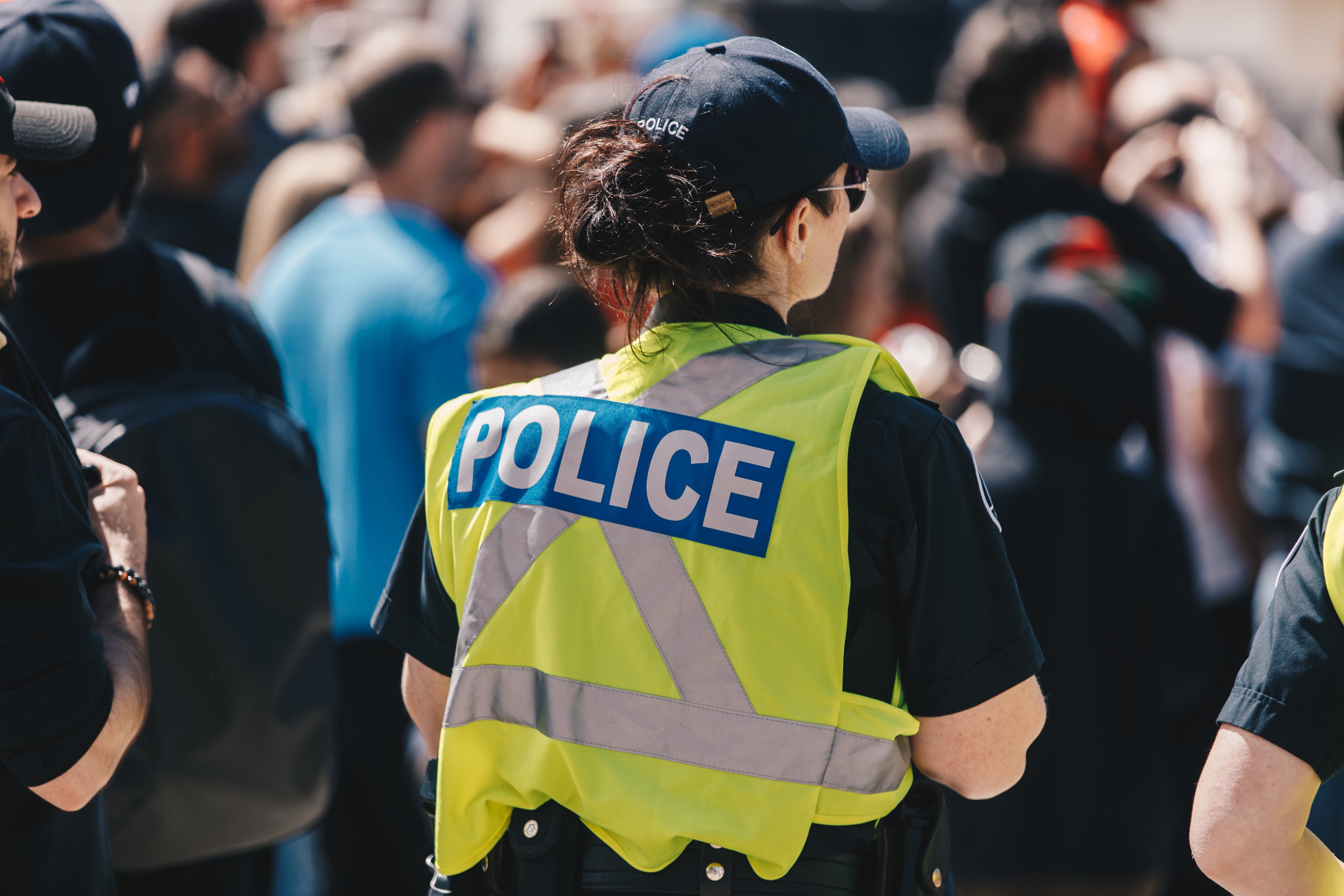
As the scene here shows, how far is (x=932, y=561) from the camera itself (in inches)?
66.1

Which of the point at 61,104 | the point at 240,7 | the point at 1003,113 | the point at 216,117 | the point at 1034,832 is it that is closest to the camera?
the point at 61,104

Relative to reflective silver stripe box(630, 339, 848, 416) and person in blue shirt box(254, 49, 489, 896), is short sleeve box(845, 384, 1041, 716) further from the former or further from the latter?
person in blue shirt box(254, 49, 489, 896)

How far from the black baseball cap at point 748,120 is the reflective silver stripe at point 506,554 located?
1.45 feet

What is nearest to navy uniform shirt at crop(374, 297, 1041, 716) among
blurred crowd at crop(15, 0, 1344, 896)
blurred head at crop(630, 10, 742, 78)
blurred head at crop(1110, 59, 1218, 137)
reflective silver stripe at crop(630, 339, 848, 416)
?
reflective silver stripe at crop(630, 339, 848, 416)

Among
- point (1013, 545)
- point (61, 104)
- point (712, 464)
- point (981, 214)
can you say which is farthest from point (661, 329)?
point (981, 214)

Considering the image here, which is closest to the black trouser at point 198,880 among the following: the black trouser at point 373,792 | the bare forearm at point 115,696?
the bare forearm at point 115,696

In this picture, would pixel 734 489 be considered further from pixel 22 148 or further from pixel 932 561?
pixel 22 148

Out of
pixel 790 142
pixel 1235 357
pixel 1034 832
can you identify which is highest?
pixel 790 142

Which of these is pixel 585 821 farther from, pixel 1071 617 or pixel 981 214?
pixel 981 214

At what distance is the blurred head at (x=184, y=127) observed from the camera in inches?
179

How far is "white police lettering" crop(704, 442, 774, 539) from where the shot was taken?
5.49 ft

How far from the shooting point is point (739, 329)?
5.90ft

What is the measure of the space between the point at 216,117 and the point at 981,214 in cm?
254

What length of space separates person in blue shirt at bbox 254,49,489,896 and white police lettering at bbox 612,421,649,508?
201 cm
